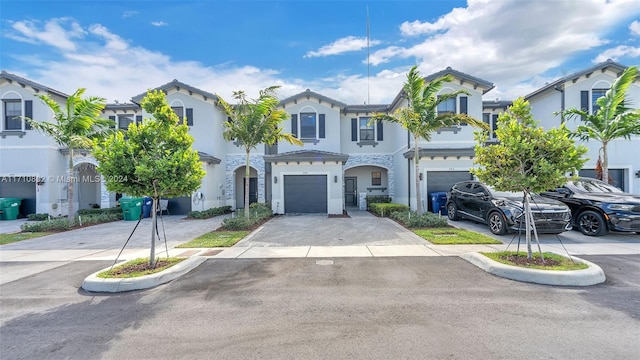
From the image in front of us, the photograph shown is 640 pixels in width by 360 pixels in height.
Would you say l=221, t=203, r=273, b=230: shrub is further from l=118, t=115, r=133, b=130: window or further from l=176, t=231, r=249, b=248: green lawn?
l=118, t=115, r=133, b=130: window

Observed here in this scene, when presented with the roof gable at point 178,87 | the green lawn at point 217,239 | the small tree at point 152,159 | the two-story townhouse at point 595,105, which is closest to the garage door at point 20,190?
the roof gable at point 178,87

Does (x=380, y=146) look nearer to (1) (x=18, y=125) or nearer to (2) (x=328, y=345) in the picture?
(2) (x=328, y=345)

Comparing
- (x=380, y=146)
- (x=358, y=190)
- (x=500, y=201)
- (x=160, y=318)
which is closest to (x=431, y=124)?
(x=500, y=201)

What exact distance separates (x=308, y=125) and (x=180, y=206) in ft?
30.3

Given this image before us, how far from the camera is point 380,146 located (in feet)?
61.4

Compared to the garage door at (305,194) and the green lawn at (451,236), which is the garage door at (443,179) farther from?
the garage door at (305,194)

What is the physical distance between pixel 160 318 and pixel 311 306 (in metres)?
2.21

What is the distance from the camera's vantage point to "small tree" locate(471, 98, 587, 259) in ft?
18.9

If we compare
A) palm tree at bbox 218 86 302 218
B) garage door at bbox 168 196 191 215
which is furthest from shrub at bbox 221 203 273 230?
garage door at bbox 168 196 191 215

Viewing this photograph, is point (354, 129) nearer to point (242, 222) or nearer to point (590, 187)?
point (242, 222)

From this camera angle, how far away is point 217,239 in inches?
364

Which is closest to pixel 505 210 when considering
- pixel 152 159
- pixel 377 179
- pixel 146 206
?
pixel 152 159

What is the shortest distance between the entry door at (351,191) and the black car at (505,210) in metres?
8.66

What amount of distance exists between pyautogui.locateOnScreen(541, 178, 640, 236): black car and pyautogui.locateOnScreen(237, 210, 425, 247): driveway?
5.61m
